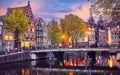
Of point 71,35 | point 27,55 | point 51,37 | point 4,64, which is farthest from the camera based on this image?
point 51,37

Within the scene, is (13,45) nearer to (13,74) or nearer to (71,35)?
(71,35)

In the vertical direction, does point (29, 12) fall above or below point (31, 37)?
above

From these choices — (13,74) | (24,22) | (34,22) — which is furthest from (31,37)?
(13,74)

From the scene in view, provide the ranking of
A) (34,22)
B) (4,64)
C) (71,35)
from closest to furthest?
1. (4,64)
2. (71,35)
3. (34,22)

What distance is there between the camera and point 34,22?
137 ft

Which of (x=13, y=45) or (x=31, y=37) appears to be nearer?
(x=13, y=45)

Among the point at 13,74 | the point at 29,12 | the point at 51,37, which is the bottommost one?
the point at 13,74

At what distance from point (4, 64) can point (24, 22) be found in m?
6.94

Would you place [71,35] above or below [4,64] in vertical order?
above

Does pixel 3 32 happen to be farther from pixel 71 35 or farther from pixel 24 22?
pixel 71 35

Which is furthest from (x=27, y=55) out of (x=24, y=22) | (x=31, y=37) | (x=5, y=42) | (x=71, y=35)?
(x=31, y=37)

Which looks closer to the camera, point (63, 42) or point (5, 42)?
point (5, 42)

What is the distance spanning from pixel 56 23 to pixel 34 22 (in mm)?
4305

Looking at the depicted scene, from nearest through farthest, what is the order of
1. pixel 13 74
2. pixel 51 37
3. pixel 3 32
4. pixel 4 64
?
pixel 13 74
pixel 4 64
pixel 3 32
pixel 51 37
